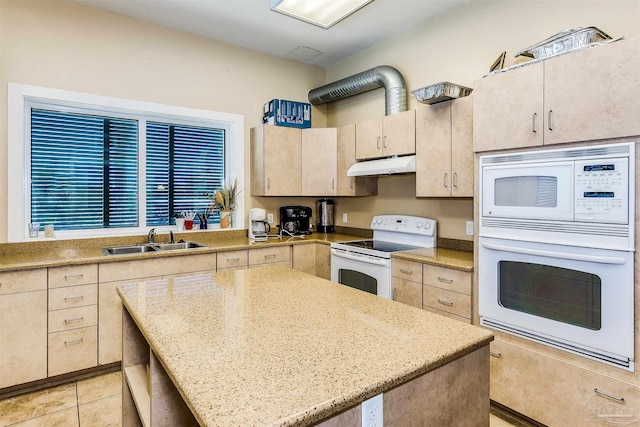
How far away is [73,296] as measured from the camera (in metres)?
2.61

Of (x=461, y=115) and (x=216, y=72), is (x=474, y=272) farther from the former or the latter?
(x=216, y=72)

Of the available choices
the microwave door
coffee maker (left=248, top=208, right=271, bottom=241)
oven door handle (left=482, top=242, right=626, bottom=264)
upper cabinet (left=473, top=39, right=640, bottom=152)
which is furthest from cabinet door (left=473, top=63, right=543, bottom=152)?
coffee maker (left=248, top=208, right=271, bottom=241)

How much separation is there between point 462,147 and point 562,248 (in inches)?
40.9

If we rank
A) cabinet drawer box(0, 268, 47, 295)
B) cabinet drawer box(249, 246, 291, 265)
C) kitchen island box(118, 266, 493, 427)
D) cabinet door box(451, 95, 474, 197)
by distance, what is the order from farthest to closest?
cabinet drawer box(249, 246, 291, 265) → cabinet door box(451, 95, 474, 197) → cabinet drawer box(0, 268, 47, 295) → kitchen island box(118, 266, 493, 427)

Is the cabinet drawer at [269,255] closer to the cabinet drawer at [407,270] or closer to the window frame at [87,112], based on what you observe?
the window frame at [87,112]

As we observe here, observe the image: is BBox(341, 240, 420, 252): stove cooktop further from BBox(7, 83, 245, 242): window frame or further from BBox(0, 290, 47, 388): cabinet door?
BBox(0, 290, 47, 388): cabinet door

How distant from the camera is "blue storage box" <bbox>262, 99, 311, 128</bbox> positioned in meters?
3.90

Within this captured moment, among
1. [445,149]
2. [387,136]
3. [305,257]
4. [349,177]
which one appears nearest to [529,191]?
[445,149]

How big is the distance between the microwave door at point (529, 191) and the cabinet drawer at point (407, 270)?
2.15 feet

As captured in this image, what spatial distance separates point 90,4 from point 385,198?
3160 millimetres

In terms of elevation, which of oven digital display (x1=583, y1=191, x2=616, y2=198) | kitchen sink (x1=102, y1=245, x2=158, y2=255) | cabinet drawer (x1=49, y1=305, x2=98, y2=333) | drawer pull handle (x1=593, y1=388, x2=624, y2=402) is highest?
oven digital display (x1=583, y1=191, x2=616, y2=198)

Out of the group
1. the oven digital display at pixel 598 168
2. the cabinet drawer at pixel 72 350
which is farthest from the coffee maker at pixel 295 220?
the oven digital display at pixel 598 168

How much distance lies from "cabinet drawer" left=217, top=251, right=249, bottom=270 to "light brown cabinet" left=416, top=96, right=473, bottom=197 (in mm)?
1648

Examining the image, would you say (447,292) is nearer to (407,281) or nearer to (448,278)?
(448,278)
